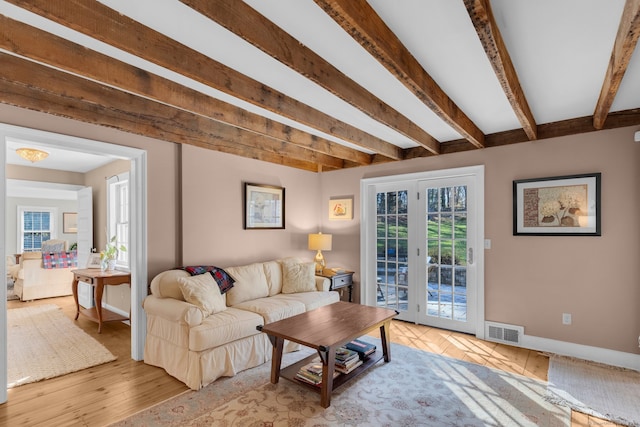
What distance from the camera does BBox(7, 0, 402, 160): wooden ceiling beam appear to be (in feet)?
4.88

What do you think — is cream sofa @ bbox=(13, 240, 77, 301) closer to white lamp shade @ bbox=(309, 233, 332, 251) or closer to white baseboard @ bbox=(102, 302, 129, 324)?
white baseboard @ bbox=(102, 302, 129, 324)

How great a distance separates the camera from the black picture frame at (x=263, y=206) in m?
4.29

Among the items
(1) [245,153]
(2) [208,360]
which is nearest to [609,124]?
(1) [245,153]

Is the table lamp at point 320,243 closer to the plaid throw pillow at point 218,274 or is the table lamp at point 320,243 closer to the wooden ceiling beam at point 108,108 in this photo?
the wooden ceiling beam at point 108,108

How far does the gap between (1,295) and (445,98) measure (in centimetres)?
375

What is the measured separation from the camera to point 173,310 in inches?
112

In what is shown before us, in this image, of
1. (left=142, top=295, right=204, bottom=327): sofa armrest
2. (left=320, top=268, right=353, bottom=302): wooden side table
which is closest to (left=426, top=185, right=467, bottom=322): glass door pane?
(left=320, top=268, right=353, bottom=302): wooden side table

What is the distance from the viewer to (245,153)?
4254 mm

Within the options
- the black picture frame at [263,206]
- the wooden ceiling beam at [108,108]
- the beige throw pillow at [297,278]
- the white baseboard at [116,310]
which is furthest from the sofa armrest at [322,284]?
the white baseboard at [116,310]

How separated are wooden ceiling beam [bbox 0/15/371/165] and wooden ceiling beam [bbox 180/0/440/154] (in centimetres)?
104

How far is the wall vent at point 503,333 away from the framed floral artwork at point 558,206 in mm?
1051

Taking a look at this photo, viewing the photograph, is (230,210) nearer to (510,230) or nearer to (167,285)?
(167,285)

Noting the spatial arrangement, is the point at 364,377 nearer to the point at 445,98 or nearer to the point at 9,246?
the point at 445,98

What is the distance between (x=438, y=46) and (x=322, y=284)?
121 inches
